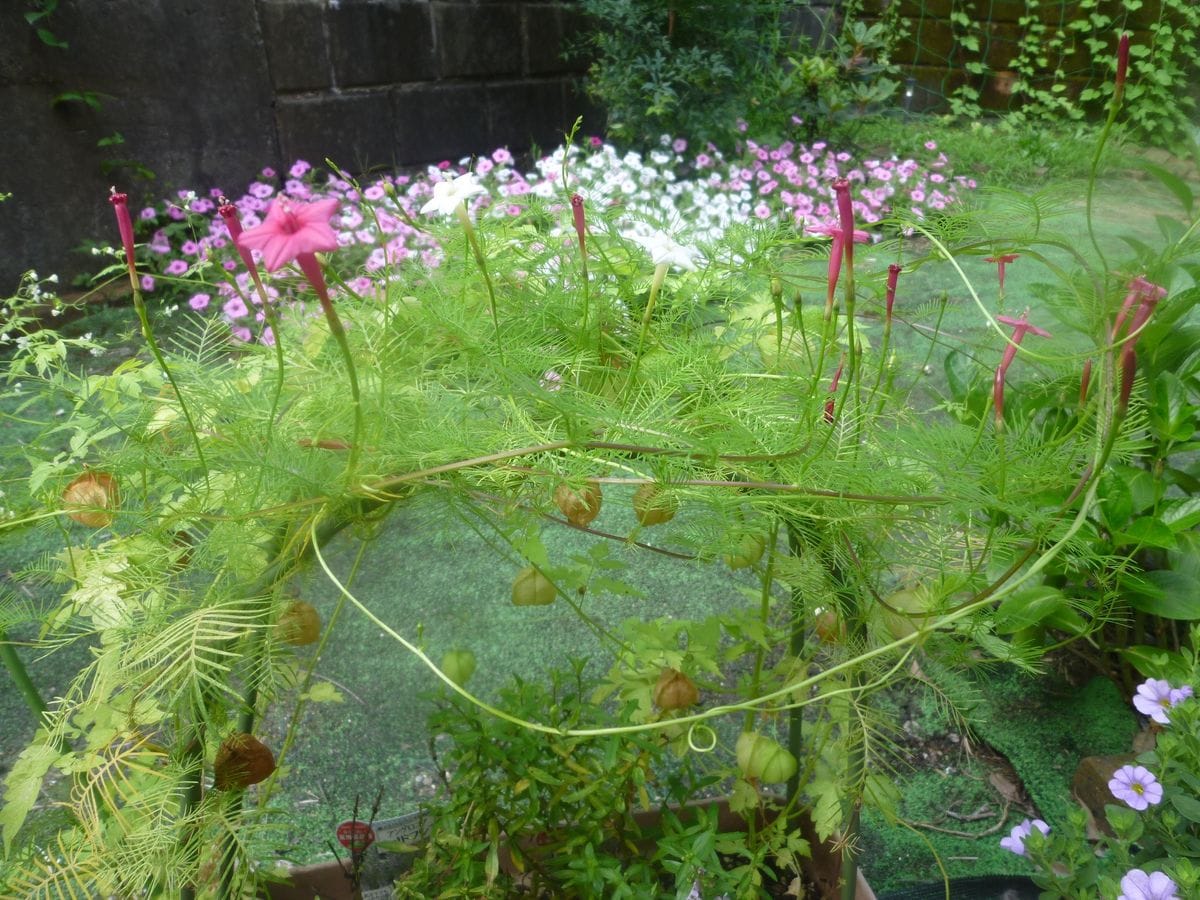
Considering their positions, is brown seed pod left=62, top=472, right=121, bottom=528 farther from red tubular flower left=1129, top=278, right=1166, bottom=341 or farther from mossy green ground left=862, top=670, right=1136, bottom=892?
mossy green ground left=862, top=670, right=1136, bottom=892

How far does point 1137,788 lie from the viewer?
87 centimetres

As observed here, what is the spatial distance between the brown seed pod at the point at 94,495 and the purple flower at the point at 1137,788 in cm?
91

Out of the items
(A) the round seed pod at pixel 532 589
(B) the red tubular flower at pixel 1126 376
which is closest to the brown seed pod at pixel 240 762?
(A) the round seed pod at pixel 532 589

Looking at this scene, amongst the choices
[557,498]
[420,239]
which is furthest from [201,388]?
[420,239]

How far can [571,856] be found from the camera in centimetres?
89

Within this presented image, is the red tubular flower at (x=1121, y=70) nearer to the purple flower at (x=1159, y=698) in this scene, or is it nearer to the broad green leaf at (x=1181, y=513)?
the purple flower at (x=1159, y=698)

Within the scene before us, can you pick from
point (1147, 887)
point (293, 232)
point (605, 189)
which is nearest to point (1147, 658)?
point (1147, 887)

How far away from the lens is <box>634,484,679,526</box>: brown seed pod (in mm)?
625

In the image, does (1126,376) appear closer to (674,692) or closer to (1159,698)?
(674,692)

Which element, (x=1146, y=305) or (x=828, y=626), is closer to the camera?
(x=1146, y=305)

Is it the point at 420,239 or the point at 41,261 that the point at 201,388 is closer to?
the point at 420,239

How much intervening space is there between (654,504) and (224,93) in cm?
288

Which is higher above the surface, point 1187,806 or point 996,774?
point 1187,806

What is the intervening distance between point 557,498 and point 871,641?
32cm
